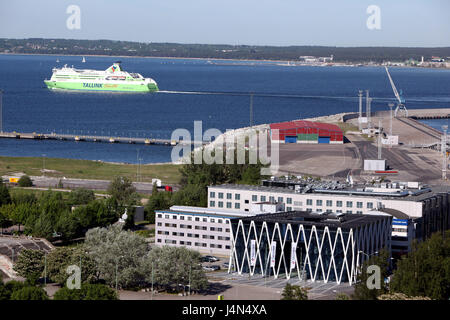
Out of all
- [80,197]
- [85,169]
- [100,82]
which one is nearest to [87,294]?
[80,197]

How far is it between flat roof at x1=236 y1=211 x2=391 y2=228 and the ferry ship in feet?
303

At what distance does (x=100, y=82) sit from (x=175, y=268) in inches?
3832

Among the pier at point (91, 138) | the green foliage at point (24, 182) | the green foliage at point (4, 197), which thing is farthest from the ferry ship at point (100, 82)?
the green foliage at point (4, 197)

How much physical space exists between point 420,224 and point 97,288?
13.4 m

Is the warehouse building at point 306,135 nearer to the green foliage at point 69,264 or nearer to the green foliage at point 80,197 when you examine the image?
the green foliage at point 80,197

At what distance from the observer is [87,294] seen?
75.7 ft

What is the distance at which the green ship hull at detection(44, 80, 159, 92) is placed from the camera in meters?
122

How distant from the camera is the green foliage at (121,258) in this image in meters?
27.4

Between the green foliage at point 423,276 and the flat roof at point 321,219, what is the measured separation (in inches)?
103

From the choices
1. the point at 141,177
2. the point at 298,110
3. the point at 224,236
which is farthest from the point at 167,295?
the point at 298,110

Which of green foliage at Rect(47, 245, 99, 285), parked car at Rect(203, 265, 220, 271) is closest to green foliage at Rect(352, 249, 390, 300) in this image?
parked car at Rect(203, 265, 220, 271)

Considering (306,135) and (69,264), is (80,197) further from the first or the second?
(306,135)

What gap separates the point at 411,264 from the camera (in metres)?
26.0

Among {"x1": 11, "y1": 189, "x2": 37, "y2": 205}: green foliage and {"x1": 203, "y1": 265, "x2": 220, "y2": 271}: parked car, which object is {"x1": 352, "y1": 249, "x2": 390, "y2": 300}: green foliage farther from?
{"x1": 11, "y1": 189, "x2": 37, "y2": 205}: green foliage
